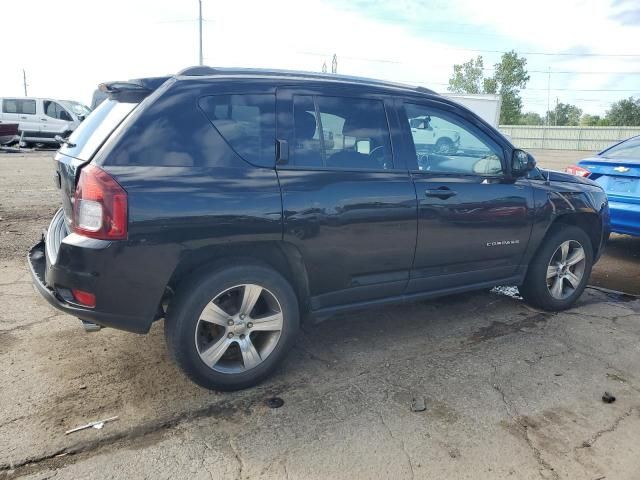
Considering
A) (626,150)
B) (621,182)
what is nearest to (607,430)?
(621,182)

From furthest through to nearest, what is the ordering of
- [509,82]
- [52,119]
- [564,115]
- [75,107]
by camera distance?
1. [564,115]
2. [509,82]
3. [75,107]
4. [52,119]

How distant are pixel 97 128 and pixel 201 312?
51.6 inches

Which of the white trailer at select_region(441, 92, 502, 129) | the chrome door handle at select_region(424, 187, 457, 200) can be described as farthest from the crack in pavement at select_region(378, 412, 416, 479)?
the white trailer at select_region(441, 92, 502, 129)

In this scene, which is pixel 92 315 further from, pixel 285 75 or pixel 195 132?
pixel 285 75

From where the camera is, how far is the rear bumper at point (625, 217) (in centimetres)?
616

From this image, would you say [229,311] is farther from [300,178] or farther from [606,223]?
[606,223]

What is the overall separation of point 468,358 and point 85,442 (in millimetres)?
2561

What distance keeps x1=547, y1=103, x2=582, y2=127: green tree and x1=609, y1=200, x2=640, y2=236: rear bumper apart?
10189 centimetres

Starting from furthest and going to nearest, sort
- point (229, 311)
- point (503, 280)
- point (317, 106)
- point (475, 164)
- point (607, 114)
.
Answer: point (607, 114)
point (503, 280)
point (475, 164)
point (317, 106)
point (229, 311)

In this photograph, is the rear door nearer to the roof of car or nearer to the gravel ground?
the roof of car

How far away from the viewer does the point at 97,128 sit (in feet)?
10.3

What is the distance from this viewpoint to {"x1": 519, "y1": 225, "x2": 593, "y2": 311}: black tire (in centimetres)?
459

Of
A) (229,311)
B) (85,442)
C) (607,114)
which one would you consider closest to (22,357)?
(85,442)

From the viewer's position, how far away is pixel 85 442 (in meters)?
2.66
